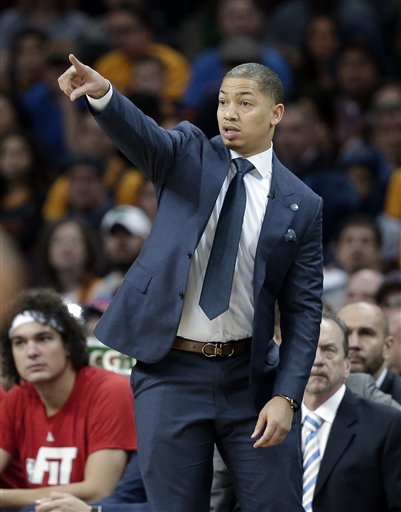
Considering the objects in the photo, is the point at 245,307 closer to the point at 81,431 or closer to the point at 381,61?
the point at 81,431

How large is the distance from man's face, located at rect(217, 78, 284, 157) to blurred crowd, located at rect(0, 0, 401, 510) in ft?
10.8

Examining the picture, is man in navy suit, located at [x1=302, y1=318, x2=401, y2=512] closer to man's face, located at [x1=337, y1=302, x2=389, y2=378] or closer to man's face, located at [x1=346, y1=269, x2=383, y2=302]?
man's face, located at [x1=337, y1=302, x2=389, y2=378]

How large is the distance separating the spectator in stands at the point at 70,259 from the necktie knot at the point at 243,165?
4056mm

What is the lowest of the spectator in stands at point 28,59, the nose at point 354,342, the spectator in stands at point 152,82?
the nose at point 354,342

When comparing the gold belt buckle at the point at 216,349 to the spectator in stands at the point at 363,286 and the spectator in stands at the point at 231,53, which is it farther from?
the spectator in stands at the point at 231,53

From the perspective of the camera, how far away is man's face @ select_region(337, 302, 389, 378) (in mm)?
5570

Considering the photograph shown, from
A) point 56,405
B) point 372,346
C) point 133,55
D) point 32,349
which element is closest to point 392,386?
point 372,346

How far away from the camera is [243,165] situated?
377cm

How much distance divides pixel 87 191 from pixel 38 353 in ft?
11.9

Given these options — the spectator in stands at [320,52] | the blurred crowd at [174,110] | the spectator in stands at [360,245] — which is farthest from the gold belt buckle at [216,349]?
the spectator in stands at [320,52]

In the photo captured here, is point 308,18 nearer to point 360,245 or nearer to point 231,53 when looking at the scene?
point 231,53

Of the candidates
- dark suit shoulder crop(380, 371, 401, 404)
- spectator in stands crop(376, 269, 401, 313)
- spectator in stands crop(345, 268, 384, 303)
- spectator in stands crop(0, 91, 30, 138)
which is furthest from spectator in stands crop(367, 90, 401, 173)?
dark suit shoulder crop(380, 371, 401, 404)

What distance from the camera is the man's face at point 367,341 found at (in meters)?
5.57

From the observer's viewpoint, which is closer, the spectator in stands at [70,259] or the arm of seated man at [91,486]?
the arm of seated man at [91,486]
